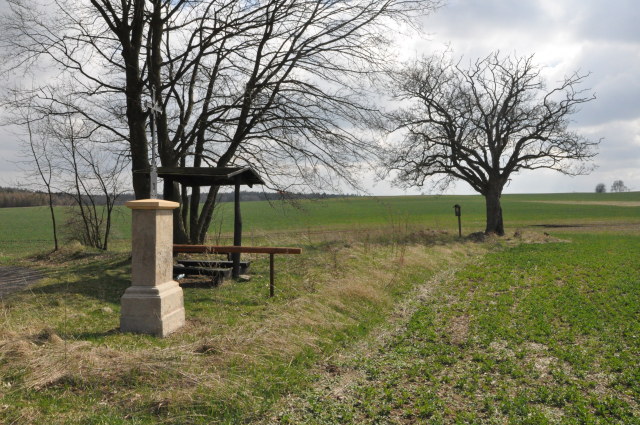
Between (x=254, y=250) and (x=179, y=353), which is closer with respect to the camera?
(x=179, y=353)

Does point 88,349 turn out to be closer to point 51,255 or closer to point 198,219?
point 198,219

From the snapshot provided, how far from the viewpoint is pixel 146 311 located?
22.7 feet

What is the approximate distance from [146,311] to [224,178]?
5.68 metres

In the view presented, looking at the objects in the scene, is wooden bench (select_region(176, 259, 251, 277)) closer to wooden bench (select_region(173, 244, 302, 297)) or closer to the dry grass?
wooden bench (select_region(173, 244, 302, 297))

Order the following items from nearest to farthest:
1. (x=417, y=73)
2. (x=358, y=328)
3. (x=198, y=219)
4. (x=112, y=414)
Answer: (x=112, y=414)
(x=358, y=328)
(x=198, y=219)
(x=417, y=73)

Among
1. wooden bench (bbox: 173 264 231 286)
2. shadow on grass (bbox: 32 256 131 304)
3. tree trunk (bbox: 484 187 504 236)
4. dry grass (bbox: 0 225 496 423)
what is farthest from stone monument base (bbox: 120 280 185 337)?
tree trunk (bbox: 484 187 504 236)

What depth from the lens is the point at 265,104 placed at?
14523mm

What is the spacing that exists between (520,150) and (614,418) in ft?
83.1

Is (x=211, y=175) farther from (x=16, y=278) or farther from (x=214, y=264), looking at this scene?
(x=16, y=278)

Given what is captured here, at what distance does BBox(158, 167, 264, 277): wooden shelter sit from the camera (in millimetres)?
11023

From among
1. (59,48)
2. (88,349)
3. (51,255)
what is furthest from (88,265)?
(88,349)

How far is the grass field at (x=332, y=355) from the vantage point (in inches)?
180

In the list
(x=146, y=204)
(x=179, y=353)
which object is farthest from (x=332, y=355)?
(x=146, y=204)

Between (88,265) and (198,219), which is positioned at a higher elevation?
(198,219)
